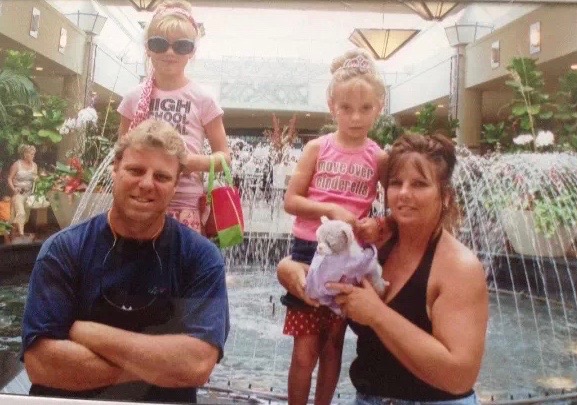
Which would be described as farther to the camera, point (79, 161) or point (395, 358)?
point (79, 161)

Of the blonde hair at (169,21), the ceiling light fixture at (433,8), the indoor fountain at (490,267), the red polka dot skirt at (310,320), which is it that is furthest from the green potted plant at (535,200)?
the blonde hair at (169,21)

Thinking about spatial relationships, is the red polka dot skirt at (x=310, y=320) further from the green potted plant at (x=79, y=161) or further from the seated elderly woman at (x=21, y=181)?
the seated elderly woman at (x=21, y=181)

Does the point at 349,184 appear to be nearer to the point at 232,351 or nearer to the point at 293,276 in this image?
the point at 293,276

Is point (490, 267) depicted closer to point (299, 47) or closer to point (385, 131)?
point (385, 131)

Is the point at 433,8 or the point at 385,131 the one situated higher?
the point at 433,8

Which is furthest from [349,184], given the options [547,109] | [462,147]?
[547,109]

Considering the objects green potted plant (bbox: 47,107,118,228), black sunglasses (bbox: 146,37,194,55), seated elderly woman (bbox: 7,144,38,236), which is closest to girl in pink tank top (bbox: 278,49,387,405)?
black sunglasses (bbox: 146,37,194,55)

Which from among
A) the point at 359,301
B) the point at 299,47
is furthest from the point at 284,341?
the point at 299,47

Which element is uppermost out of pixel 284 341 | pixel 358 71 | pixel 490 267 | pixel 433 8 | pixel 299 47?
pixel 433 8
